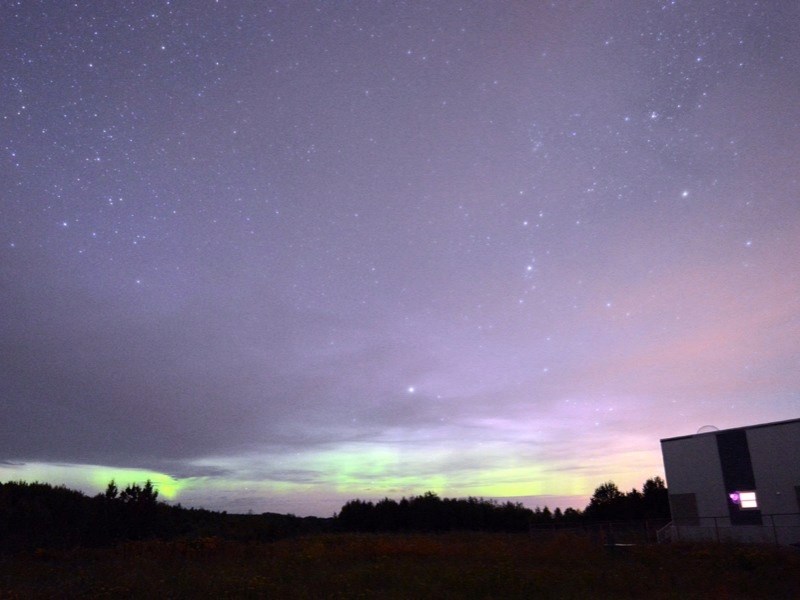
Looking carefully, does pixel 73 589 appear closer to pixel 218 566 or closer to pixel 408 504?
pixel 218 566

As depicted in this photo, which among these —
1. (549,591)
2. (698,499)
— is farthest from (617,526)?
(549,591)

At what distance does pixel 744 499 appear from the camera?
1130 inches

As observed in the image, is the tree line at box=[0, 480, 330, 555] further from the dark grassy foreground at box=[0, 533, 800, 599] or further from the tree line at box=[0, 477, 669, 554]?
the dark grassy foreground at box=[0, 533, 800, 599]

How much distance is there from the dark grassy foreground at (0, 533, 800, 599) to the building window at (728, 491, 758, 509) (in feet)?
15.8

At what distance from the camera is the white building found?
87.7 feet

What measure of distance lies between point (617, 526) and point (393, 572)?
22.3 m

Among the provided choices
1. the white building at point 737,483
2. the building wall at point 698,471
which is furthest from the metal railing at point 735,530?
the building wall at point 698,471

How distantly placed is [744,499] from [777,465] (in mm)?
2547

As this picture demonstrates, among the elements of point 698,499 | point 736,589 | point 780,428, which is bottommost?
point 736,589

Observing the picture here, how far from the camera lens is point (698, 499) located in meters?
31.2

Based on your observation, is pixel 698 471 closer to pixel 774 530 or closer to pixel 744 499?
pixel 744 499

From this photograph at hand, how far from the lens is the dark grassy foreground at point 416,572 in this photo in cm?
1602

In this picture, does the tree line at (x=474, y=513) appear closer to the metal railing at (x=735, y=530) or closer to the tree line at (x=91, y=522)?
the tree line at (x=91, y=522)

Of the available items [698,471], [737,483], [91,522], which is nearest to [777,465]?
[737,483]
